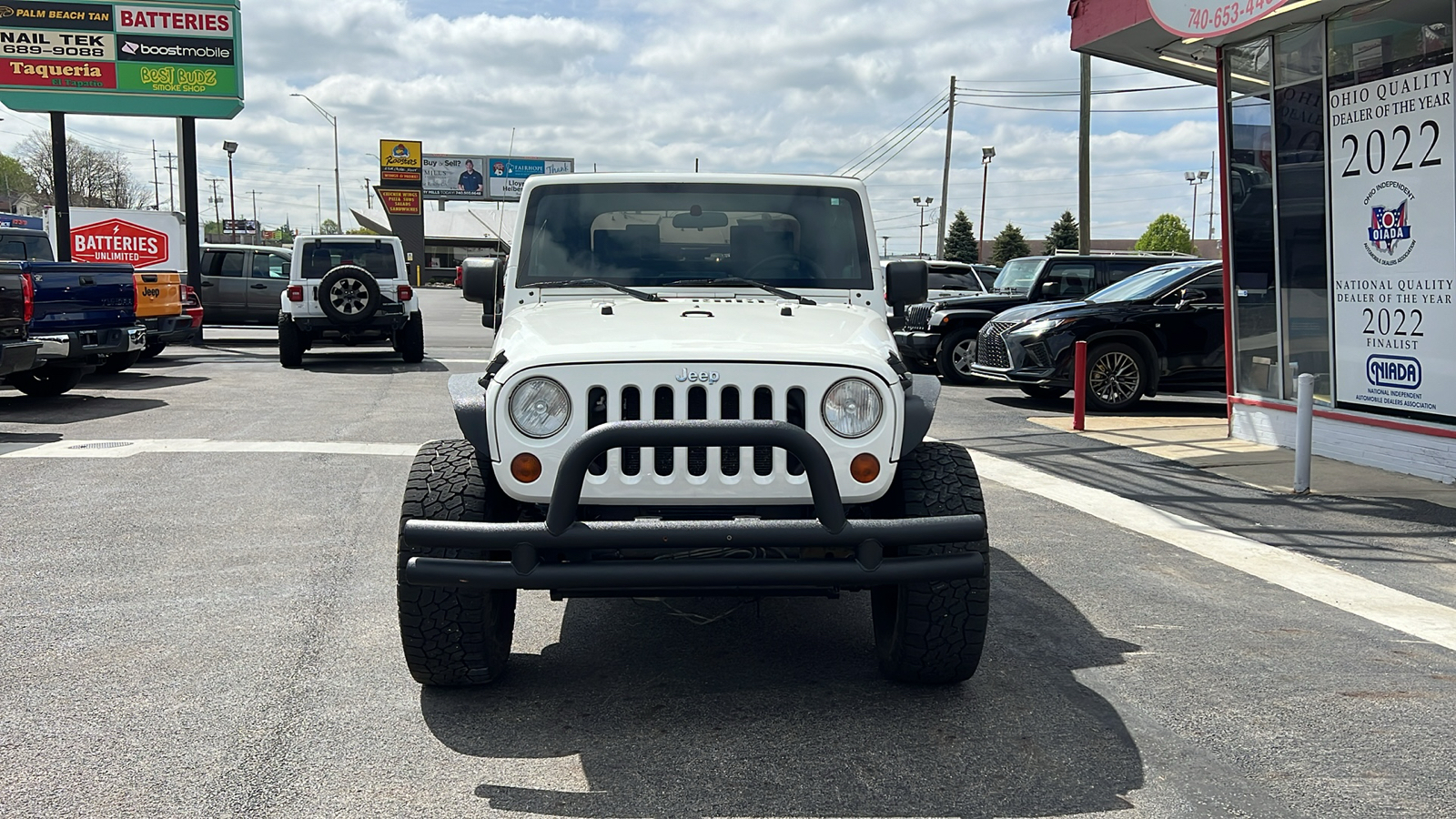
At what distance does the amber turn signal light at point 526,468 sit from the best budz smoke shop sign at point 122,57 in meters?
21.7

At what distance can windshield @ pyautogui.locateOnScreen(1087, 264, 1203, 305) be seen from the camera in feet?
44.2

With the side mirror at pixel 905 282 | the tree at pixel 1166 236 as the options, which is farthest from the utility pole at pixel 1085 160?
the tree at pixel 1166 236

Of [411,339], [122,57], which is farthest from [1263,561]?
[122,57]

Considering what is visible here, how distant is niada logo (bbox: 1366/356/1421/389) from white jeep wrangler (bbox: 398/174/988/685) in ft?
19.6

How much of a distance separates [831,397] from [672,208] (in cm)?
179

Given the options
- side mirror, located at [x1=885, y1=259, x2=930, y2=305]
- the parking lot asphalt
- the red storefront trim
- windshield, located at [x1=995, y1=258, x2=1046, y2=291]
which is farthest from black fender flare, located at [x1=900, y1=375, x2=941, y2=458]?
windshield, located at [x1=995, y1=258, x2=1046, y2=291]

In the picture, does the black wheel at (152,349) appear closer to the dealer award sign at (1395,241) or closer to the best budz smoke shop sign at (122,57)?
the best budz smoke shop sign at (122,57)

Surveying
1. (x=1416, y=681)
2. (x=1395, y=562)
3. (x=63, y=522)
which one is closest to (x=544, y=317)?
(x=1416, y=681)

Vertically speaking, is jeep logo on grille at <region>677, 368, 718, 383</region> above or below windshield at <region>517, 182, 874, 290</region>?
below

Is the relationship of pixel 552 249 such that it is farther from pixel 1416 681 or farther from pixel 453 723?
pixel 1416 681

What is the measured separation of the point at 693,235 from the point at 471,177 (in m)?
91.3

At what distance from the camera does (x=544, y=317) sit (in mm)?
4742

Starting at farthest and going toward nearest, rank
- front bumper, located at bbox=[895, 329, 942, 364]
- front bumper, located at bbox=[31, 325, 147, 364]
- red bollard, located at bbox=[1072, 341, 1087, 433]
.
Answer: front bumper, located at bbox=[895, 329, 942, 364], front bumper, located at bbox=[31, 325, 147, 364], red bollard, located at bbox=[1072, 341, 1087, 433]

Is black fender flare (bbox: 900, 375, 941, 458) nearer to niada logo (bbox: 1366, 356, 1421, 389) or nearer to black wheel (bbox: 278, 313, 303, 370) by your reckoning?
niada logo (bbox: 1366, 356, 1421, 389)
